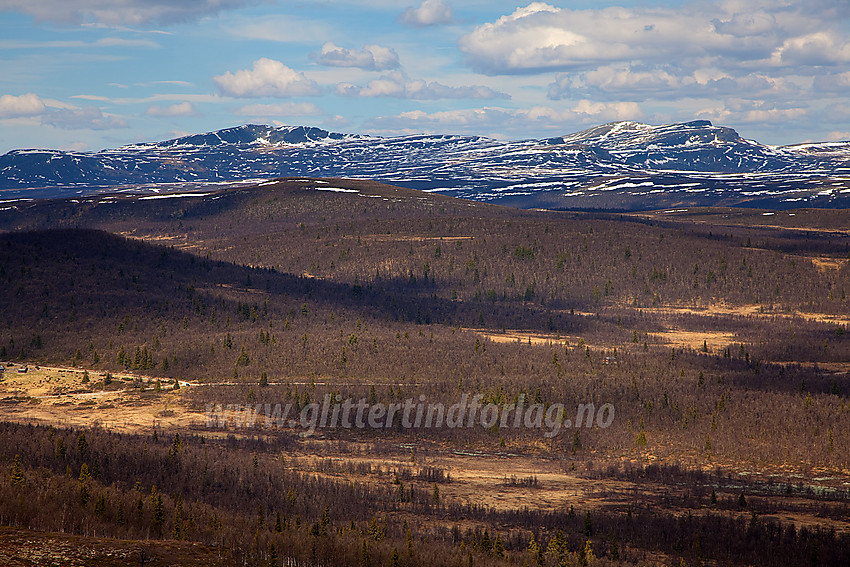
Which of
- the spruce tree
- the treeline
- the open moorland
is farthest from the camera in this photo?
the spruce tree

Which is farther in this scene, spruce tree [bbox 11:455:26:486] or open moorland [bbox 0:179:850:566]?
spruce tree [bbox 11:455:26:486]

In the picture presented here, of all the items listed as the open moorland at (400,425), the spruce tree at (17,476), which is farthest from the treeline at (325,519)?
the open moorland at (400,425)

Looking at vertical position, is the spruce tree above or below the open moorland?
above

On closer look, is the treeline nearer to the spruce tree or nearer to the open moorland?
the spruce tree

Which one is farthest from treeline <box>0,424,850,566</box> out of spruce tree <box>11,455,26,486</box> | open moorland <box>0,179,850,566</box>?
open moorland <box>0,179,850,566</box>

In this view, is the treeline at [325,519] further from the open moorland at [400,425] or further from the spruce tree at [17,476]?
the open moorland at [400,425]

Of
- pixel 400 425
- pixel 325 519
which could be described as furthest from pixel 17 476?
pixel 400 425

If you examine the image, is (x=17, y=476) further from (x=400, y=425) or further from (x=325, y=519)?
(x=400, y=425)

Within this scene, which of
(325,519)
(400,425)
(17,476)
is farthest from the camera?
(400,425)

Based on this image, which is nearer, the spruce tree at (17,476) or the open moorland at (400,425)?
the open moorland at (400,425)

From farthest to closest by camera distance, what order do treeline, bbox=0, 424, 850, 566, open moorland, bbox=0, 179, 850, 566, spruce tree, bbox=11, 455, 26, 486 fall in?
spruce tree, bbox=11, 455, 26, 486 < open moorland, bbox=0, 179, 850, 566 < treeline, bbox=0, 424, 850, 566
